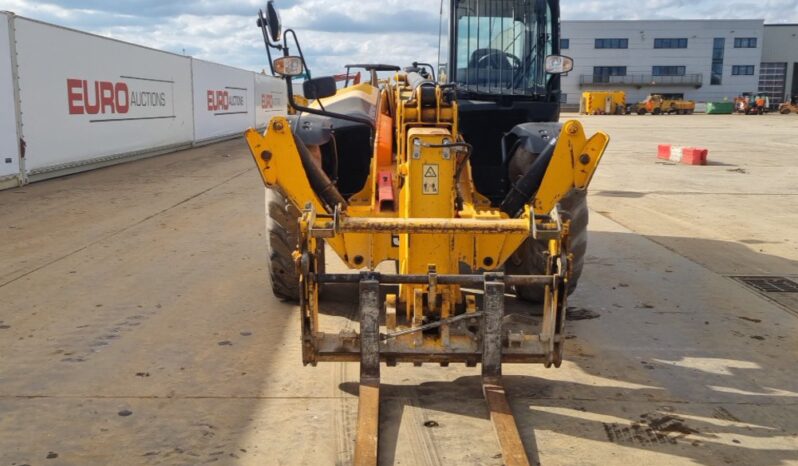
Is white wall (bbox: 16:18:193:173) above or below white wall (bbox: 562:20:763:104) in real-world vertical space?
below

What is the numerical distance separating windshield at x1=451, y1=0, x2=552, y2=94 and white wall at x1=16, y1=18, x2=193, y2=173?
31.3 ft

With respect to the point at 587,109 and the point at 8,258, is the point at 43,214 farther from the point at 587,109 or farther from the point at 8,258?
the point at 587,109

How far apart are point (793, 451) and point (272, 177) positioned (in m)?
Answer: 3.48

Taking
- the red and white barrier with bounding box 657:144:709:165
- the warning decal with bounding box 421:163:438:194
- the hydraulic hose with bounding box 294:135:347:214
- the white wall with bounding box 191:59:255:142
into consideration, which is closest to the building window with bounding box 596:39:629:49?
the white wall with bounding box 191:59:255:142

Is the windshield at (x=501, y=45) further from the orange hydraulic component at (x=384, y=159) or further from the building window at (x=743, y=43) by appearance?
the building window at (x=743, y=43)

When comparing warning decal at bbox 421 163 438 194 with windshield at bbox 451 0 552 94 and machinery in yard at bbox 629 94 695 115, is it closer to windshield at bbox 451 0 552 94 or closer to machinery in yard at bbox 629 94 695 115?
windshield at bbox 451 0 552 94

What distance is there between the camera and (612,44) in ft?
257


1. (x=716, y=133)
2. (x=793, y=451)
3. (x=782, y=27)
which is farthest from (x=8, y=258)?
(x=782, y=27)

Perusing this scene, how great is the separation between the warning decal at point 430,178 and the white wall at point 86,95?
1097 cm

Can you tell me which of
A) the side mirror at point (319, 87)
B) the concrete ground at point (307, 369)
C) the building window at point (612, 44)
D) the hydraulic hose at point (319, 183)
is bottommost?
the concrete ground at point (307, 369)

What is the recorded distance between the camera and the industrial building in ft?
255

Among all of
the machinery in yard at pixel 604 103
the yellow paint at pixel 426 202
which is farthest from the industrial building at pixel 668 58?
the yellow paint at pixel 426 202

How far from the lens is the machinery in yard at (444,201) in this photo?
406 centimetres

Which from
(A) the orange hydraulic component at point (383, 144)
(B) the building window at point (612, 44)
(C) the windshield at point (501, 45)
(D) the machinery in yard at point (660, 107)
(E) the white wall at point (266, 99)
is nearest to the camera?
(A) the orange hydraulic component at point (383, 144)
